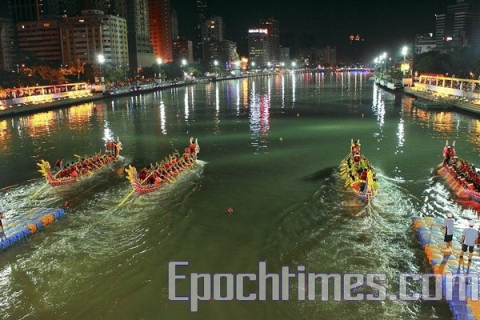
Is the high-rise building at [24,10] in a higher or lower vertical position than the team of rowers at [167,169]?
higher

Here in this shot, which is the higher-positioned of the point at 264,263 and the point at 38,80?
the point at 38,80

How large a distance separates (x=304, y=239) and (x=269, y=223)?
5.53 feet

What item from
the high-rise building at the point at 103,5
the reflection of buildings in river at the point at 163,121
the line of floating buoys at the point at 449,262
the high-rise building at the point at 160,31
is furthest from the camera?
the high-rise building at the point at 160,31

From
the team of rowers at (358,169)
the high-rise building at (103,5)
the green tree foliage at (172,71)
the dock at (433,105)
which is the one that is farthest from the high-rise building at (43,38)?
the team of rowers at (358,169)

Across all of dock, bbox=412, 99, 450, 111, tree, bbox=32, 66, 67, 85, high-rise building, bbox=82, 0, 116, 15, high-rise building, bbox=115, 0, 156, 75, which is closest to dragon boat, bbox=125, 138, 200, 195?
dock, bbox=412, 99, 450, 111

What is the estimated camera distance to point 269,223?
14.5 meters

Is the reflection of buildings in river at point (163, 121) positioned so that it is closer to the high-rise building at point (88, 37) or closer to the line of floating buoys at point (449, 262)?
the line of floating buoys at point (449, 262)

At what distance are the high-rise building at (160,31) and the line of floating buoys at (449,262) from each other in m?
183

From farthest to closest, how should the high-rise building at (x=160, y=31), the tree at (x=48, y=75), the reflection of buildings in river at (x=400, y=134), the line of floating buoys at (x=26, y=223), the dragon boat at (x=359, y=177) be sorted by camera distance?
the high-rise building at (x=160, y=31) → the tree at (x=48, y=75) → the reflection of buildings in river at (x=400, y=134) → the dragon boat at (x=359, y=177) → the line of floating buoys at (x=26, y=223)

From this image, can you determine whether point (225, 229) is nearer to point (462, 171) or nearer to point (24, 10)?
point (462, 171)

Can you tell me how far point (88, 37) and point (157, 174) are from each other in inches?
5492

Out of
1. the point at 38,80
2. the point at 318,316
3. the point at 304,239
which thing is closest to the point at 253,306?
the point at 318,316

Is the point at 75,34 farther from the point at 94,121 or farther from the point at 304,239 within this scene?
the point at 304,239

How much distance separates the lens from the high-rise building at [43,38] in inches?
5861
